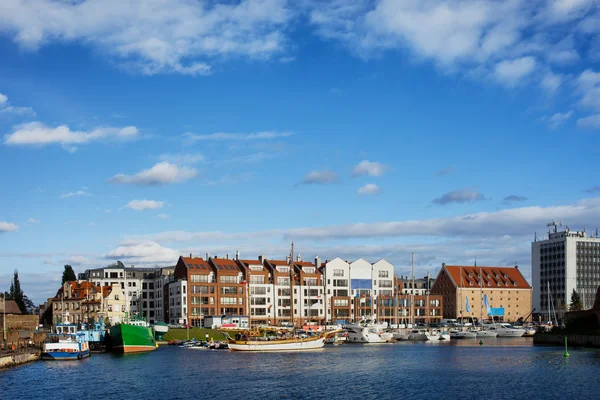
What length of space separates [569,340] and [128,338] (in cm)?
8147

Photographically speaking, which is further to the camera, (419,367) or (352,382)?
(419,367)

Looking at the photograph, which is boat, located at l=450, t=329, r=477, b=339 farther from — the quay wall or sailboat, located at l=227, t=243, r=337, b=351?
sailboat, located at l=227, t=243, r=337, b=351

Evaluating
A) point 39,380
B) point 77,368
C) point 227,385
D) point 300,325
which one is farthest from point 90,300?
point 227,385

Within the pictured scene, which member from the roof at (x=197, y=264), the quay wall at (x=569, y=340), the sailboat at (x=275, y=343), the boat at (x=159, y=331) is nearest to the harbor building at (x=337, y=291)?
the roof at (x=197, y=264)

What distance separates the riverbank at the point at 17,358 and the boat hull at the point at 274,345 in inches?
1309

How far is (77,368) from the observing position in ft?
299

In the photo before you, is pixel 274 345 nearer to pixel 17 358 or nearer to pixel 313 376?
pixel 313 376

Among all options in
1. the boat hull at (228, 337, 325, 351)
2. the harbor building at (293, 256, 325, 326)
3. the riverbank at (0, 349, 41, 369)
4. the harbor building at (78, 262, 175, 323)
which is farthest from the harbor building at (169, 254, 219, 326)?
the riverbank at (0, 349, 41, 369)

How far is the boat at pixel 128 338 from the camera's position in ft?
385

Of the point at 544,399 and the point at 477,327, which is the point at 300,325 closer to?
the point at 477,327

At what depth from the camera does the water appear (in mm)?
66750

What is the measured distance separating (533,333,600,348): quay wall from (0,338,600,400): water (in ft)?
46.8

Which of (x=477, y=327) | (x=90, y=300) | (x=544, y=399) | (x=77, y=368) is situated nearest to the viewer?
(x=544, y=399)

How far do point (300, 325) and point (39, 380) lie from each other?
110637 millimetres
